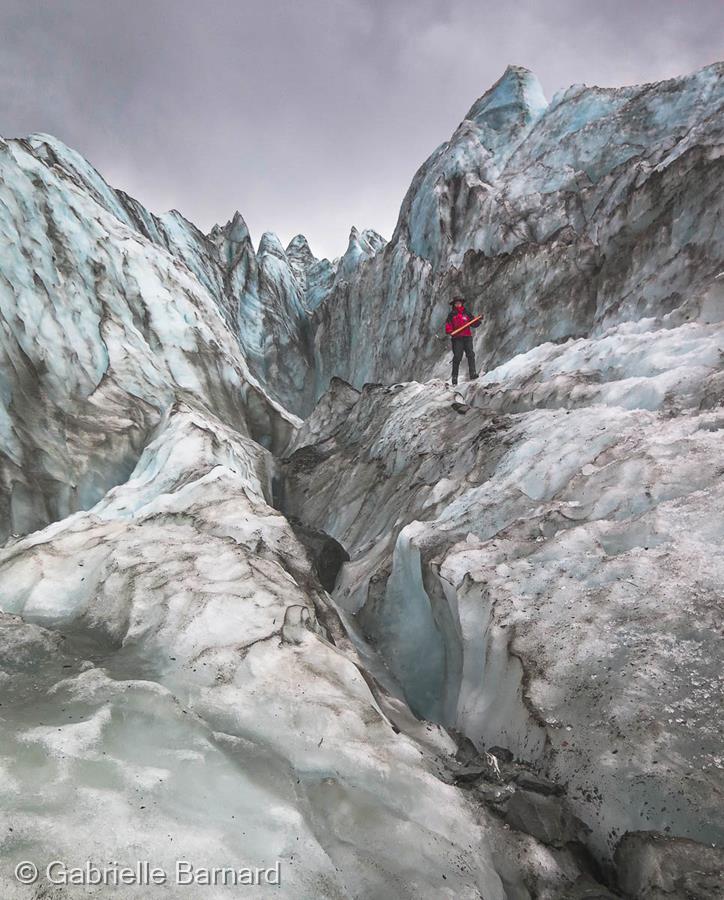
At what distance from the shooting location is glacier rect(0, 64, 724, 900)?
2.24 metres

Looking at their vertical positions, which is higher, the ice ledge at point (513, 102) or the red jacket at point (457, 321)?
the ice ledge at point (513, 102)

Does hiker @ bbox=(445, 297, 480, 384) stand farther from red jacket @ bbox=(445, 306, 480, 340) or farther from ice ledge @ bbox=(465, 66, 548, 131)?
ice ledge @ bbox=(465, 66, 548, 131)

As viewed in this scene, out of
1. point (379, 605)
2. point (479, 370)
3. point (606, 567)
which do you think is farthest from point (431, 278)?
point (606, 567)

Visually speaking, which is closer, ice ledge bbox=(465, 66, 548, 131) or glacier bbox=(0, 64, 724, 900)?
glacier bbox=(0, 64, 724, 900)

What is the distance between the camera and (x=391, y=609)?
221 inches

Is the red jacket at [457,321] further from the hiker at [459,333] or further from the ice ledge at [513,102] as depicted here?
the ice ledge at [513,102]

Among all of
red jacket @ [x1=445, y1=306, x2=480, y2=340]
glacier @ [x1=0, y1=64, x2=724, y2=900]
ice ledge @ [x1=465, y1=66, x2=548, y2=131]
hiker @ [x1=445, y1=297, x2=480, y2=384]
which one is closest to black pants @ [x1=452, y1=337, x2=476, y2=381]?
hiker @ [x1=445, y1=297, x2=480, y2=384]

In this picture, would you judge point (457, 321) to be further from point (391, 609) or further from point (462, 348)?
point (391, 609)

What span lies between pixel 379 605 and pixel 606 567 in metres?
2.89

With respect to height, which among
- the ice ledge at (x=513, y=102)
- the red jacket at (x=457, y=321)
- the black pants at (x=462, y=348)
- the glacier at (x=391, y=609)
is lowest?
the glacier at (x=391, y=609)

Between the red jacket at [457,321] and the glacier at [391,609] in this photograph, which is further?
the red jacket at [457,321]

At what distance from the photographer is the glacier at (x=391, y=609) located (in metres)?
2.24

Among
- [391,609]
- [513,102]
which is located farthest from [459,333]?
[513,102]

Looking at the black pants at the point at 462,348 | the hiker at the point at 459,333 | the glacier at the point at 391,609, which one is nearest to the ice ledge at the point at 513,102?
the glacier at the point at 391,609
